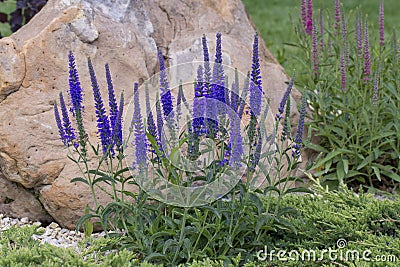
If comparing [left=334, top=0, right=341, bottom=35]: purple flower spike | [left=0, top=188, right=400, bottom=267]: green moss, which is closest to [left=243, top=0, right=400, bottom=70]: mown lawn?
[left=334, top=0, right=341, bottom=35]: purple flower spike

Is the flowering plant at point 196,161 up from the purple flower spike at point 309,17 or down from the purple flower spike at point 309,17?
down

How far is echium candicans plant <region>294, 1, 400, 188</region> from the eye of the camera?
5.47 meters

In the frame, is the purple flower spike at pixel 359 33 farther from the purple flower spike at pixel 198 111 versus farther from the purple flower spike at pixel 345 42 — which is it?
the purple flower spike at pixel 198 111

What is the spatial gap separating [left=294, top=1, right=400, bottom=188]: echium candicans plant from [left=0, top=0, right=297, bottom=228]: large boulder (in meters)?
0.56

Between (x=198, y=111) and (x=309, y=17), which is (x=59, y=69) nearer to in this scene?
(x=198, y=111)

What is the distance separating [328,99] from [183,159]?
7.86ft

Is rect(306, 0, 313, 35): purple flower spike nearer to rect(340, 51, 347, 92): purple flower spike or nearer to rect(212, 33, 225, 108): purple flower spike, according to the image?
rect(340, 51, 347, 92): purple flower spike

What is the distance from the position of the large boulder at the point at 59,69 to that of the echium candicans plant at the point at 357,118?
0.56 metres

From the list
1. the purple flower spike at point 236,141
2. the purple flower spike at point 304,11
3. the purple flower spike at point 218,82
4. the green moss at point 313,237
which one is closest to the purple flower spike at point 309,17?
the purple flower spike at point 304,11

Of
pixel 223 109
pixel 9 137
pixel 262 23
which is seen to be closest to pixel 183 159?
pixel 223 109

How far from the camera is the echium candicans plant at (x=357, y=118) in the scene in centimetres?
547

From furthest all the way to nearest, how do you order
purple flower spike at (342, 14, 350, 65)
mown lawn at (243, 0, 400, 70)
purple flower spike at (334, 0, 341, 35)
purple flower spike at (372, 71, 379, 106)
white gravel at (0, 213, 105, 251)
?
1. mown lawn at (243, 0, 400, 70)
2. purple flower spike at (334, 0, 341, 35)
3. purple flower spike at (342, 14, 350, 65)
4. purple flower spike at (372, 71, 379, 106)
5. white gravel at (0, 213, 105, 251)

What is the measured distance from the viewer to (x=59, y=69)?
16.1 ft

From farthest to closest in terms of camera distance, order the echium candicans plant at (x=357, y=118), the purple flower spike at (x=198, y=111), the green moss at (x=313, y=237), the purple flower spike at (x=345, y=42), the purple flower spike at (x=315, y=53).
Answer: the purple flower spike at (x=315, y=53) < the echium candicans plant at (x=357, y=118) < the purple flower spike at (x=345, y=42) < the purple flower spike at (x=198, y=111) < the green moss at (x=313, y=237)
